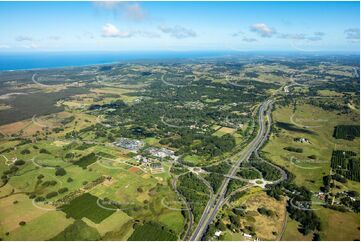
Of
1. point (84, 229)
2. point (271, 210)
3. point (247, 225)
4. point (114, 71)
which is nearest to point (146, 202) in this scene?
point (84, 229)

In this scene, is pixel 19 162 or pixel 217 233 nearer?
pixel 217 233

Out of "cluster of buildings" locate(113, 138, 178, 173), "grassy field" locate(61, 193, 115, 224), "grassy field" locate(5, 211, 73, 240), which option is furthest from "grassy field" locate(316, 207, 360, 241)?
"grassy field" locate(5, 211, 73, 240)

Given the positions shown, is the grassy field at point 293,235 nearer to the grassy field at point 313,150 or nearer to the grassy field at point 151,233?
the grassy field at point 313,150

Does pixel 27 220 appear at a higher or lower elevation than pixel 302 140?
lower

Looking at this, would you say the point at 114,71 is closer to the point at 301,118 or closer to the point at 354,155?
the point at 301,118

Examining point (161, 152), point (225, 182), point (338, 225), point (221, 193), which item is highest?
point (161, 152)

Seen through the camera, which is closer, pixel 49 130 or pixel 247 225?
pixel 247 225

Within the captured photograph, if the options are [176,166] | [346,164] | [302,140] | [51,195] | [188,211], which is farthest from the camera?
[302,140]

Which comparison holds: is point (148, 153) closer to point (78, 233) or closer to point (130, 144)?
point (130, 144)

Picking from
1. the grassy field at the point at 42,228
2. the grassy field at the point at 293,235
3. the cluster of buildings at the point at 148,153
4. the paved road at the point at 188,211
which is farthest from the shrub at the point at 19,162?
the grassy field at the point at 293,235

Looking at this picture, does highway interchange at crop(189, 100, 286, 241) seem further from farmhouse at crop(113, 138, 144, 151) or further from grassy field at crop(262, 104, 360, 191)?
farmhouse at crop(113, 138, 144, 151)

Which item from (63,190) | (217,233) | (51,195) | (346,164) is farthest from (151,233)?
(346,164)
